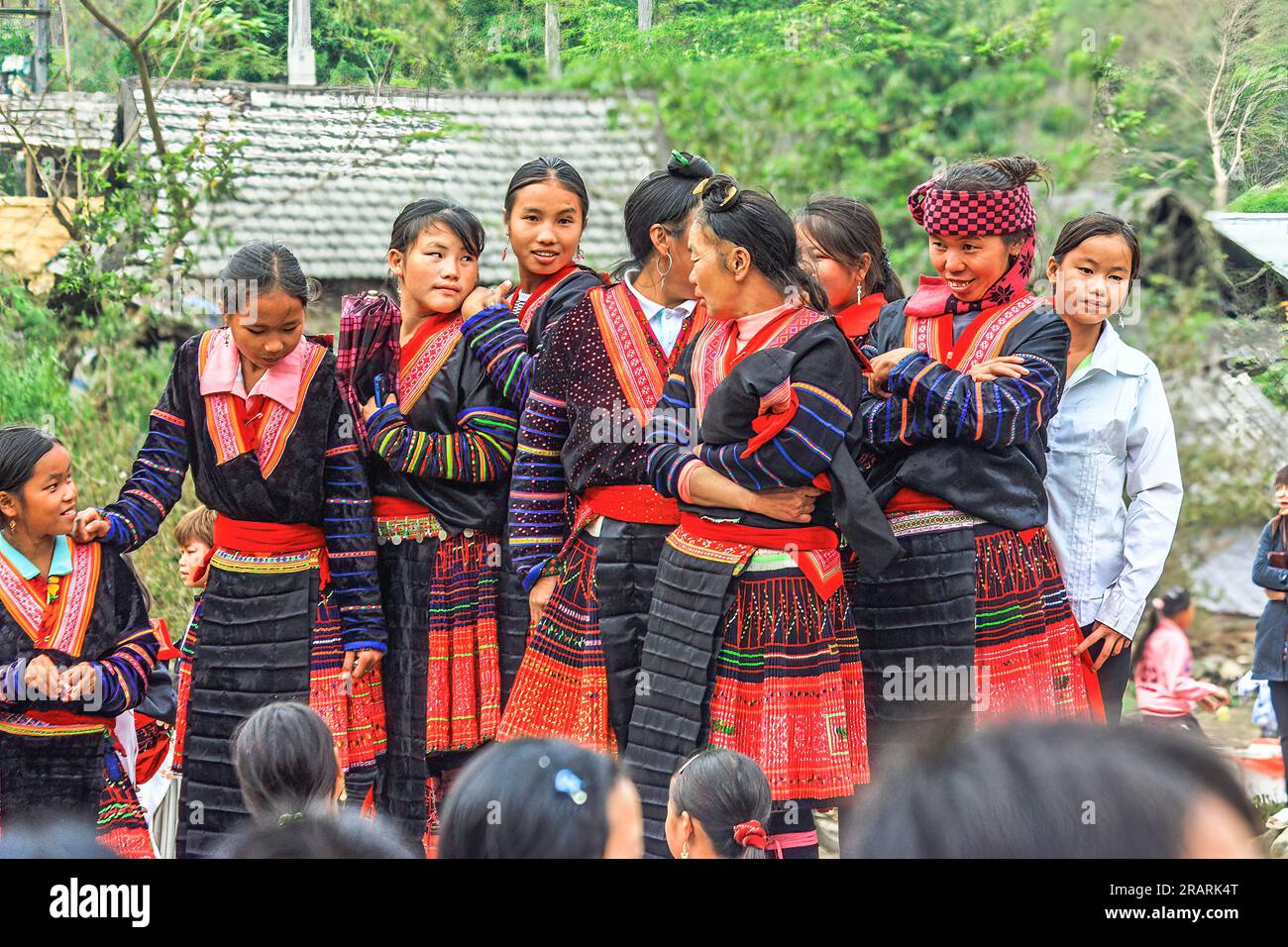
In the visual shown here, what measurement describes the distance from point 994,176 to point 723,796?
1648 mm

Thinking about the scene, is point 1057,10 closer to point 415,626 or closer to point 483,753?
point 415,626

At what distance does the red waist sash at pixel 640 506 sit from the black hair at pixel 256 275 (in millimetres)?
1036

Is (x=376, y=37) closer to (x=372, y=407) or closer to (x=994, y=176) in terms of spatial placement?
(x=372, y=407)

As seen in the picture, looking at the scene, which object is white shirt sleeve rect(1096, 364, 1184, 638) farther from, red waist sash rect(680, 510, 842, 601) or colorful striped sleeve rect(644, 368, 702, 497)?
colorful striped sleeve rect(644, 368, 702, 497)

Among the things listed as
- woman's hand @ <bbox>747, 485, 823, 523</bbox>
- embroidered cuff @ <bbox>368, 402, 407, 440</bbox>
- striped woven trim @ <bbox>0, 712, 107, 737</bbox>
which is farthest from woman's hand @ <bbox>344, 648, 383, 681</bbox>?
woman's hand @ <bbox>747, 485, 823, 523</bbox>

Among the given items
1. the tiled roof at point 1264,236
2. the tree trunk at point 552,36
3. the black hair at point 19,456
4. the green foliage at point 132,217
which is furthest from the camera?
the green foliage at point 132,217

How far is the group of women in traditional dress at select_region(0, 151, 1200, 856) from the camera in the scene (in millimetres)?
3557

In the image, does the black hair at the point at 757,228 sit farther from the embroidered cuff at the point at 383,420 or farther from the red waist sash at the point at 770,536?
the embroidered cuff at the point at 383,420

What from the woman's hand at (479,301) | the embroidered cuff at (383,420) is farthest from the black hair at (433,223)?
the embroidered cuff at (383,420)

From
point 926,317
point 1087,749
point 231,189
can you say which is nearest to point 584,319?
point 926,317

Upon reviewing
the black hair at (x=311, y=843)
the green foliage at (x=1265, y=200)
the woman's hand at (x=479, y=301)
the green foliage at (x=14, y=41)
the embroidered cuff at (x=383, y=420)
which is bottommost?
the black hair at (x=311, y=843)

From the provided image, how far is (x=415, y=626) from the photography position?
4.25 metres

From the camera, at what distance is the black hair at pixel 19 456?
12.5ft

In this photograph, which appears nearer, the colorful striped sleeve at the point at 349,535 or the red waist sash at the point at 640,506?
the red waist sash at the point at 640,506
